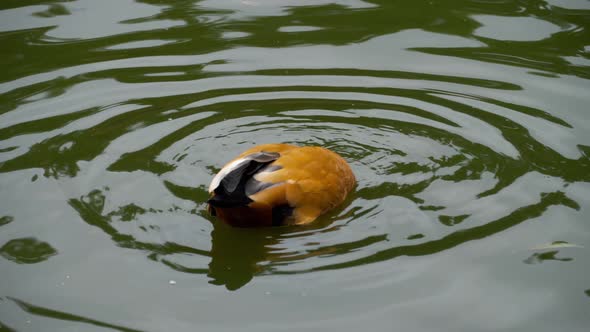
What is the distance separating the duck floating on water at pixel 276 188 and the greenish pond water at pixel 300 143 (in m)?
0.12

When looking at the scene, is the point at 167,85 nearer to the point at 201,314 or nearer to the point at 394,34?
the point at 394,34

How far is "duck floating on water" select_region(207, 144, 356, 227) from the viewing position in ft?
16.1

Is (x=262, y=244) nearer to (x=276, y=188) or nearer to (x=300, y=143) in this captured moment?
(x=276, y=188)

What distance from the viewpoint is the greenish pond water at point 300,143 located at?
4391mm

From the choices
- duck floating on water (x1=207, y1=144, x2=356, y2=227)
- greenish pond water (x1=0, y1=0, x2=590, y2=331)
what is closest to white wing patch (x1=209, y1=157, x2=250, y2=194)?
duck floating on water (x1=207, y1=144, x2=356, y2=227)

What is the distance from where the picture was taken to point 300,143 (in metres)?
6.30

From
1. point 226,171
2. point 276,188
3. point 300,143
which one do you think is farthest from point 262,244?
point 300,143

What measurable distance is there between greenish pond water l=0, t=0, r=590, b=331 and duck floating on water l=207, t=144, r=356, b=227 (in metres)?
0.12

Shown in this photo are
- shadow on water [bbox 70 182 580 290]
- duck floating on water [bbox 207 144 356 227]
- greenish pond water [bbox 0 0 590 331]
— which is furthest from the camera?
duck floating on water [bbox 207 144 356 227]

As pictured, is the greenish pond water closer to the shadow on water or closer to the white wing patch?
the shadow on water

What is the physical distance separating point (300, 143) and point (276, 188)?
136 centimetres

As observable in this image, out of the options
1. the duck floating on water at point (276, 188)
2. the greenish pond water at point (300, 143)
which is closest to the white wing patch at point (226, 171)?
the duck floating on water at point (276, 188)

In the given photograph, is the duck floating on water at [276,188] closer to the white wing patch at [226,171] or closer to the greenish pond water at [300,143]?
the white wing patch at [226,171]

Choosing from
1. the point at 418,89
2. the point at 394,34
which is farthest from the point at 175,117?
the point at 394,34
